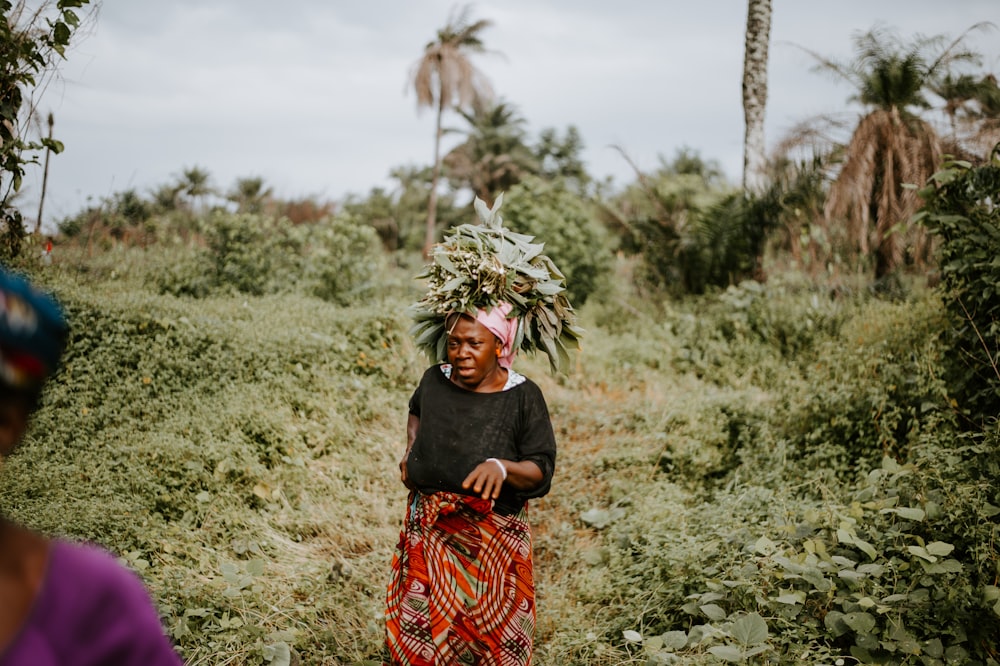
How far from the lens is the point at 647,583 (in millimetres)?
4359

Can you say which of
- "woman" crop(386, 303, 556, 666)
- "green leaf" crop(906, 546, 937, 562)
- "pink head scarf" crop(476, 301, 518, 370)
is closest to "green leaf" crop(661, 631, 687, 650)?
"woman" crop(386, 303, 556, 666)

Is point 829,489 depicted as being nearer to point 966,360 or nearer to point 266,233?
point 966,360

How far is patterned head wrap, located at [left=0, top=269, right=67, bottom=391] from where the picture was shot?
1034mm

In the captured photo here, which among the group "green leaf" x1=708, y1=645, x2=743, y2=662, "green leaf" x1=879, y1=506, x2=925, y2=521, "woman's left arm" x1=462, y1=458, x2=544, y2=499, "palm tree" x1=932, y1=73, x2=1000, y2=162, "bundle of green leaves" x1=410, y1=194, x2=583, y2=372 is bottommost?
"green leaf" x1=708, y1=645, x2=743, y2=662

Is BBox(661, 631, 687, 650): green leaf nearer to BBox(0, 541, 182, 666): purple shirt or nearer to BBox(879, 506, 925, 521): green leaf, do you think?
BBox(879, 506, 925, 521): green leaf

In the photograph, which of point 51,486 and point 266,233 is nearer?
point 51,486

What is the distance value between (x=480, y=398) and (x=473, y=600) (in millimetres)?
775

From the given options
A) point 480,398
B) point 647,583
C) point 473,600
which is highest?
point 480,398

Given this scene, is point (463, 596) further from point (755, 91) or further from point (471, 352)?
point (755, 91)

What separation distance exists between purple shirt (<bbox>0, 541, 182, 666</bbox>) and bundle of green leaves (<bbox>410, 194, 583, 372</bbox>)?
6.76 feet

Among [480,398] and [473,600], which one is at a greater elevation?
[480,398]

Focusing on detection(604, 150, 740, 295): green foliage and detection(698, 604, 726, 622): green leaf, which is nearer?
detection(698, 604, 726, 622): green leaf

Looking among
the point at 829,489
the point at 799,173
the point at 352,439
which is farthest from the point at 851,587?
the point at 799,173

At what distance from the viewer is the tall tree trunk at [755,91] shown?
1136 centimetres
